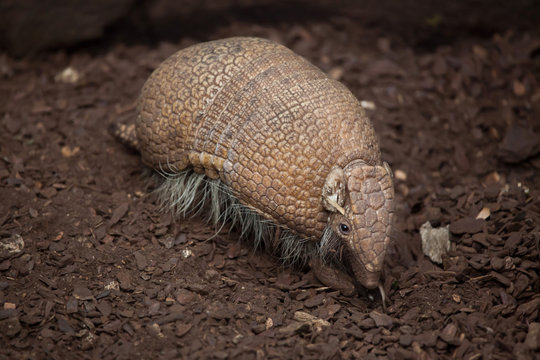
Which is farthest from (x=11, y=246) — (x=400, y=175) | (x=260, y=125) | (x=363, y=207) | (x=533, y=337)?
(x=533, y=337)

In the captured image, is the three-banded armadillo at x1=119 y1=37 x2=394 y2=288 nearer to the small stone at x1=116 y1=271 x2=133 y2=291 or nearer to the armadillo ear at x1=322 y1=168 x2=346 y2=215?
the armadillo ear at x1=322 y1=168 x2=346 y2=215

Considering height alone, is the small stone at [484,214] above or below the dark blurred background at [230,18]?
below

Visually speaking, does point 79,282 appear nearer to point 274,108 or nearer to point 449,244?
point 274,108

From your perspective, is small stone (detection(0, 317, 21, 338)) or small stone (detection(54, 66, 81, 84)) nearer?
small stone (detection(0, 317, 21, 338))

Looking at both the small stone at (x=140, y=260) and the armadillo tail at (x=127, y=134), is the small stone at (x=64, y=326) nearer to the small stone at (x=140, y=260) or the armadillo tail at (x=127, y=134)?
the small stone at (x=140, y=260)

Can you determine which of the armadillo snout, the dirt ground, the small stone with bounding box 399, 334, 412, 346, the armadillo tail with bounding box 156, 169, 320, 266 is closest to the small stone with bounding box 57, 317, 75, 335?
the dirt ground

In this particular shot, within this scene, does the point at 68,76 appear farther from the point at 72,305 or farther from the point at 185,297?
the point at 185,297

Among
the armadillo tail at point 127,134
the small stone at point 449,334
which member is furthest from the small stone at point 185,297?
the small stone at point 449,334
